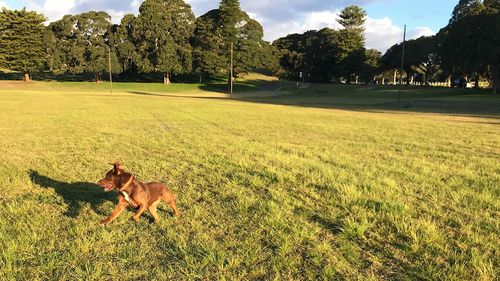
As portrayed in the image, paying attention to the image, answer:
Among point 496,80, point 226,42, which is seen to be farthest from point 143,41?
point 496,80

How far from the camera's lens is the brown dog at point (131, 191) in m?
4.25

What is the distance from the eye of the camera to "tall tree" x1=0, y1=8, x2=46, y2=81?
65125mm

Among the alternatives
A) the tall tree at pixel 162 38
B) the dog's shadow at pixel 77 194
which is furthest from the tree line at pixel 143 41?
the dog's shadow at pixel 77 194

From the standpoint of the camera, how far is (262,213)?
4.85 meters

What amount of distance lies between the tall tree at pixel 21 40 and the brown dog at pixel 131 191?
71621 millimetres

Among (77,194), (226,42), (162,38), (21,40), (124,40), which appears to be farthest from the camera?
(124,40)

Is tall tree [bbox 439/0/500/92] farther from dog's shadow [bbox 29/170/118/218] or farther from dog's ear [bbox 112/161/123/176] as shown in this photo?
dog's ear [bbox 112/161/123/176]

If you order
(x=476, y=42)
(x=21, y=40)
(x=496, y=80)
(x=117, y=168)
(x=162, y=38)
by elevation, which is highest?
(x=162, y=38)

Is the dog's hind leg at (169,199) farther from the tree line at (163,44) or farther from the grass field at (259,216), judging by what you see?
the tree line at (163,44)

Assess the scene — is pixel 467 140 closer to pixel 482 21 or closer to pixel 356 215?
pixel 356 215

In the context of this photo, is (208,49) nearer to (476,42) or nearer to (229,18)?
(229,18)

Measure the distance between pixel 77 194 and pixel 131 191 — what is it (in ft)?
5.92

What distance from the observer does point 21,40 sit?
216 feet

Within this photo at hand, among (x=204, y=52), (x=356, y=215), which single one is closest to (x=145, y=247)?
(x=356, y=215)
